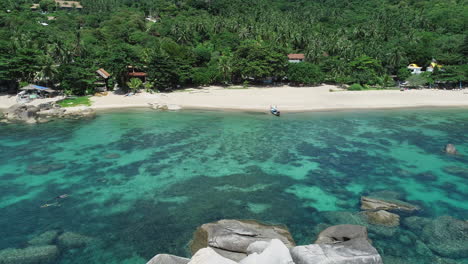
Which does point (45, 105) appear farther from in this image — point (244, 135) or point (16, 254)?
point (16, 254)

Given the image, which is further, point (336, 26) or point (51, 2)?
point (51, 2)

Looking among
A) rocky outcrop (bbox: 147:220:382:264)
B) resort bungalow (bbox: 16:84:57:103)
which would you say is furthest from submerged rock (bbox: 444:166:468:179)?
resort bungalow (bbox: 16:84:57:103)

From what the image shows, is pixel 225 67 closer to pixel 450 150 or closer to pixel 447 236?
pixel 450 150

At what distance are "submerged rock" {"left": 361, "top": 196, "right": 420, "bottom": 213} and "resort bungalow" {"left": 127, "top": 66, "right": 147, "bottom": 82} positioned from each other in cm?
5687

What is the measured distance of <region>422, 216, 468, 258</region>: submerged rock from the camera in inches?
688

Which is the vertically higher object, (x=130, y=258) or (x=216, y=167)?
(x=216, y=167)

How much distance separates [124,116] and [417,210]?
44123 millimetres

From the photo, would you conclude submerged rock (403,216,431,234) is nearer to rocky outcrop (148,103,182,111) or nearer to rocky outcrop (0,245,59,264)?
rocky outcrop (0,245,59,264)

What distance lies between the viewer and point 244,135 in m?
41.2

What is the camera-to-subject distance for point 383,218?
802 inches

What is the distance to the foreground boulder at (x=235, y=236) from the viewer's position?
51.7 feet

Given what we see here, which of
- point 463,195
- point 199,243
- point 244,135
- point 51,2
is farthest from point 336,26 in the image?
point 51,2

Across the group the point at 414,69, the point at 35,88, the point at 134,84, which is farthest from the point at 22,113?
the point at 414,69

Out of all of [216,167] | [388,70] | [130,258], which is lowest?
[130,258]
